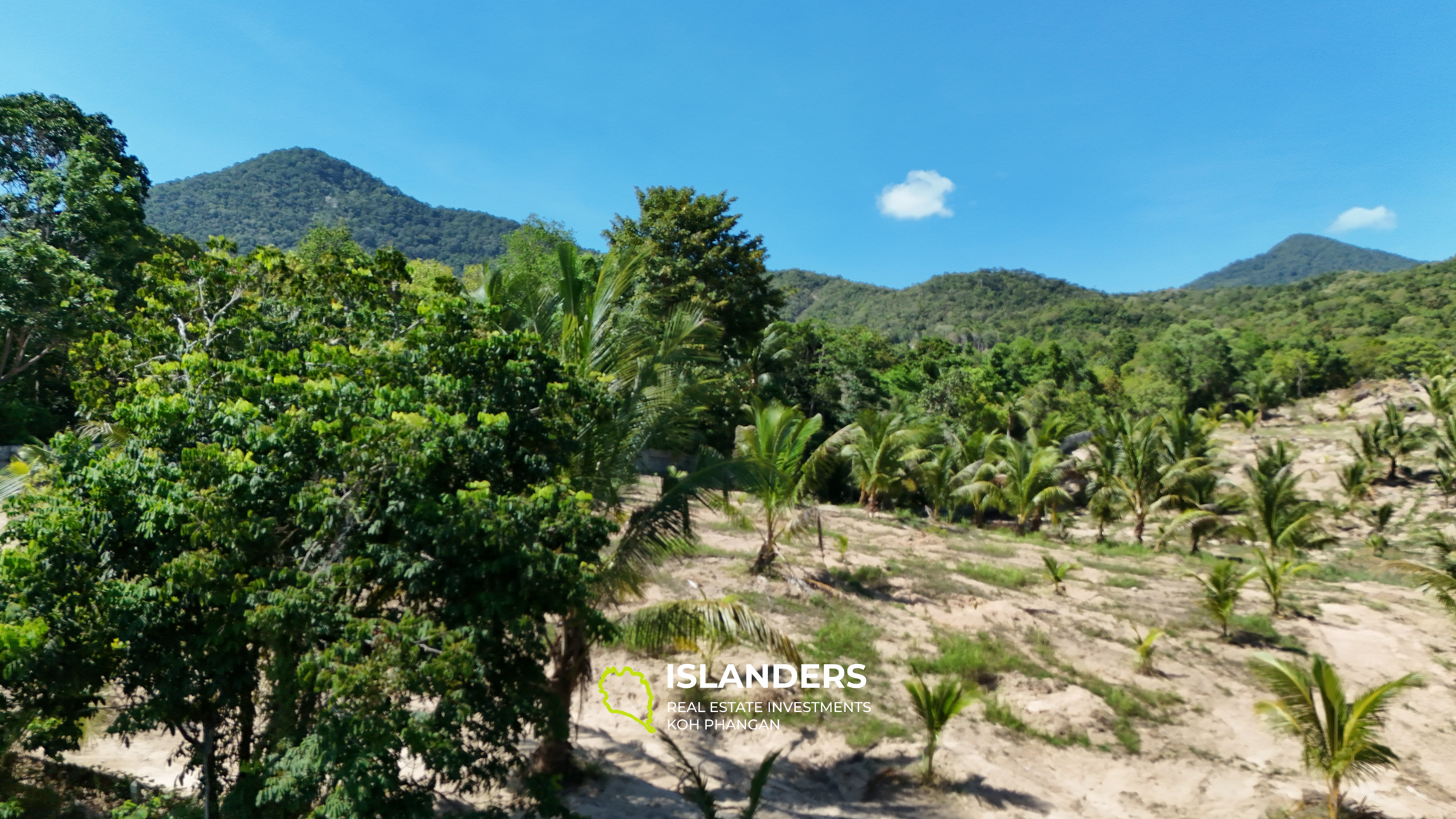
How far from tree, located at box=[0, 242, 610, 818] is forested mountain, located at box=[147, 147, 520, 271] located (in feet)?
391

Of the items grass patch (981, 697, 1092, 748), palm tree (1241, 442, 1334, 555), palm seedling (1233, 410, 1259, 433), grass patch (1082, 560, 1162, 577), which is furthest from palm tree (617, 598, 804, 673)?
palm seedling (1233, 410, 1259, 433)

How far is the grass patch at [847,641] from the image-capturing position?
11280 millimetres

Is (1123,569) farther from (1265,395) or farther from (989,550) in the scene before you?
(1265,395)

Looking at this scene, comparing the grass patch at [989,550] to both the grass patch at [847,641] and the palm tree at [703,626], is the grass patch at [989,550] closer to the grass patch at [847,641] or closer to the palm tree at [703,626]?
the grass patch at [847,641]

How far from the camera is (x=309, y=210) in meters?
138

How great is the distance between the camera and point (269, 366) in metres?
6.05

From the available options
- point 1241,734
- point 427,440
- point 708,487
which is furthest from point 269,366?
point 1241,734

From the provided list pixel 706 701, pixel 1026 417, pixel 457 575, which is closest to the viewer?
pixel 457 575

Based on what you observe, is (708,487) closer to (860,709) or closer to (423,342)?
(423,342)

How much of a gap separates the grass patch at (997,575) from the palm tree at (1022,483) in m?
5.74

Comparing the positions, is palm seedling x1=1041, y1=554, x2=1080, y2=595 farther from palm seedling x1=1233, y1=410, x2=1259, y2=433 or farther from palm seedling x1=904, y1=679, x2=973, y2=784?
Result: palm seedling x1=1233, y1=410, x2=1259, y2=433

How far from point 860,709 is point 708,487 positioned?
15.8ft

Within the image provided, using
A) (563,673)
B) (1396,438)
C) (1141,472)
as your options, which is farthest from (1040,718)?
(1396,438)

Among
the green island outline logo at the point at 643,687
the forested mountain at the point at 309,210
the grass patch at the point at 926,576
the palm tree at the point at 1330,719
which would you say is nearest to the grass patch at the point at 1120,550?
the grass patch at the point at 926,576
